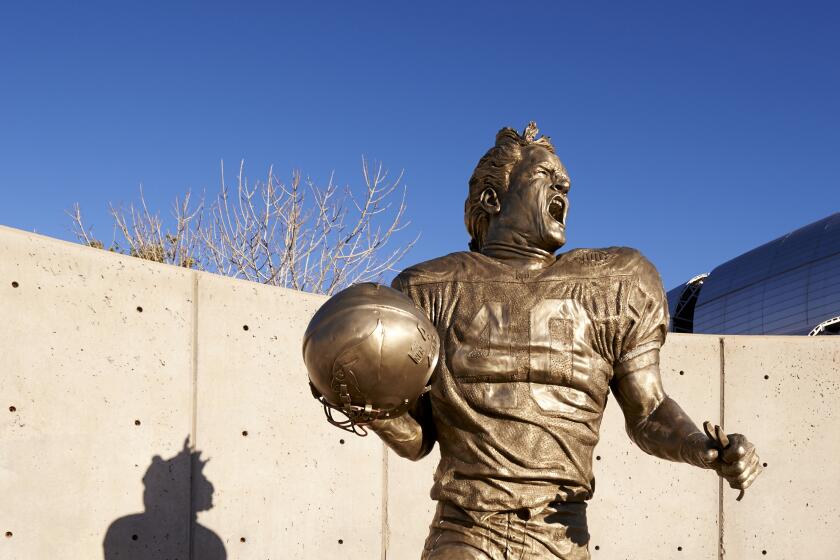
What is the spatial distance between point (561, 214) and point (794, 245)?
21.4 metres

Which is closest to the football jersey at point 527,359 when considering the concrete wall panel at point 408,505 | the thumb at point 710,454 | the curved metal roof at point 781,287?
the thumb at point 710,454

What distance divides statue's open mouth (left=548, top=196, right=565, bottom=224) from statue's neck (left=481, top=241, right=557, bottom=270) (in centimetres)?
12

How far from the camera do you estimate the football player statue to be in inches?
113

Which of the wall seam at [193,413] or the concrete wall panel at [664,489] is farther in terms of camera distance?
the concrete wall panel at [664,489]

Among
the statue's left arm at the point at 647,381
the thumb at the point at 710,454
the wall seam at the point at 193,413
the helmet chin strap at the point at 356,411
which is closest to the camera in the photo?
the helmet chin strap at the point at 356,411

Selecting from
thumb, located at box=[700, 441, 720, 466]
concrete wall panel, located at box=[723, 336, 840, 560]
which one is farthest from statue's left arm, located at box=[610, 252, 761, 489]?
concrete wall panel, located at box=[723, 336, 840, 560]

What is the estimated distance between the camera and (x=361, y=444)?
269 inches

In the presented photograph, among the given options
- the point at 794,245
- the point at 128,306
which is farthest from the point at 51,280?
the point at 794,245

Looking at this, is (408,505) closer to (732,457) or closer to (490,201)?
(490,201)

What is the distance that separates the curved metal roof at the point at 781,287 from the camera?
21.6m

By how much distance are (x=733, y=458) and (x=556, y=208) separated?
0.98 metres

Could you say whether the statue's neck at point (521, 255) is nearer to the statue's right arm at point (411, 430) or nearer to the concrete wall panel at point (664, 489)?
the statue's right arm at point (411, 430)

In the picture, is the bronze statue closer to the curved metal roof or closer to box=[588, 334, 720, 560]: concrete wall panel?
box=[588, 334, 720, 560]: concrete wall panel

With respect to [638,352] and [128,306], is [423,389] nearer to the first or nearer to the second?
[638,352]
